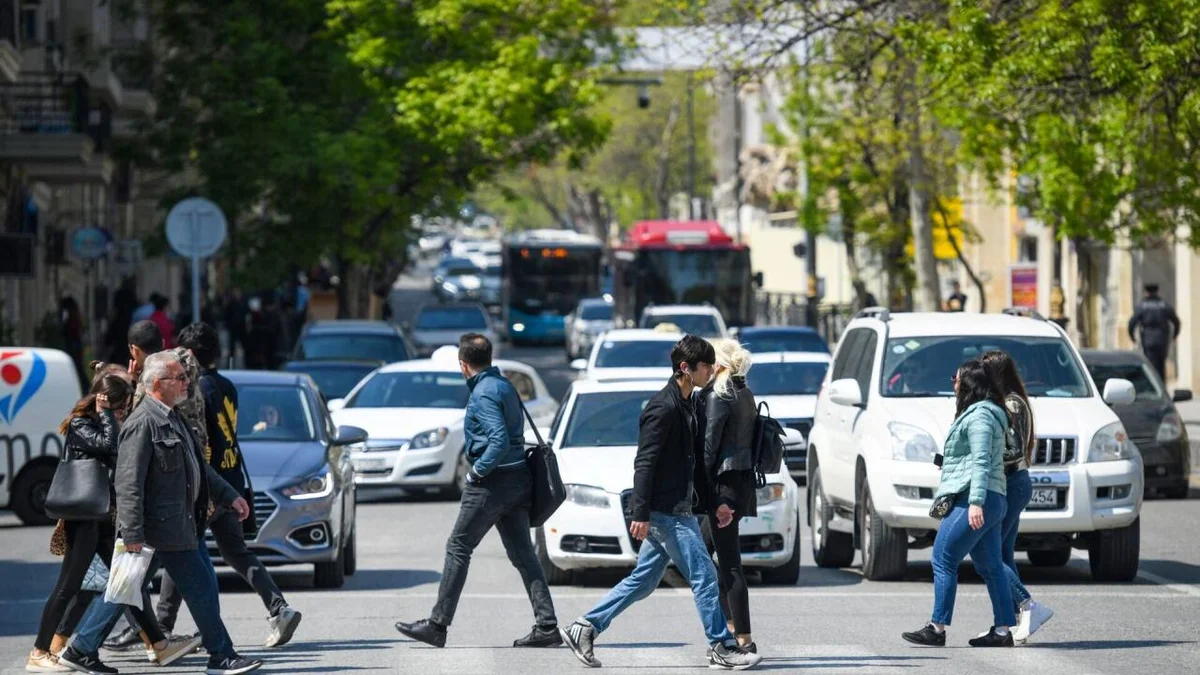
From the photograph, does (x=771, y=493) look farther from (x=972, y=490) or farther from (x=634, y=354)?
(x=634, y=354)

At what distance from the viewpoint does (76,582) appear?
34.1ft

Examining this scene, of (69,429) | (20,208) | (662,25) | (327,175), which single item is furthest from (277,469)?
(20,208)

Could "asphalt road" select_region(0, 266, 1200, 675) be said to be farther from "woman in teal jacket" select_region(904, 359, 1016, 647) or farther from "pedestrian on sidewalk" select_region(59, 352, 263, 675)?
"pedestrian on sidewalk" select_region(59, 352, 263, 675)

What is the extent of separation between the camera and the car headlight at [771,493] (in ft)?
46.2

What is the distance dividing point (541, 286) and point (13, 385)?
4331 cm

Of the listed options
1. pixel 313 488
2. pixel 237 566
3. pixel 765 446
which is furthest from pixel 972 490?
pixel 313 488

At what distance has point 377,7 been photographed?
120ft

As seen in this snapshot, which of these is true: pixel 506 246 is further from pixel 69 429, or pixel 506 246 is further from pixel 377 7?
pixel 69 429

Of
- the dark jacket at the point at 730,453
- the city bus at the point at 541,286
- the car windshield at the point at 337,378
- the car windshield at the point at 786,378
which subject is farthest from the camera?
→ the city bus at the point at 541,286

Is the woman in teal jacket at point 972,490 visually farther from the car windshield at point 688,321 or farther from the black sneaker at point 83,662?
the car windshield at point 688,321

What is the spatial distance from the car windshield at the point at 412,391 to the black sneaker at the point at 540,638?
11.2 meters

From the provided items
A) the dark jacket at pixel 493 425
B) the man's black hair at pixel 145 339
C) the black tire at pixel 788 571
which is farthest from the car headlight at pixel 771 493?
the man's black hair at pixel 145 339

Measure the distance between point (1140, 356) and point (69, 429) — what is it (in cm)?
1448

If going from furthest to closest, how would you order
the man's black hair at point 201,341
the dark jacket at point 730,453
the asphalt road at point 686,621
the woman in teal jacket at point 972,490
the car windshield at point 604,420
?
the car windshield at point 604,420
the man's black hair at point 201,341
the woman in teal jacket at point 972,490
the asphalt road at point 686,621
the dark jacket at point 730,453
